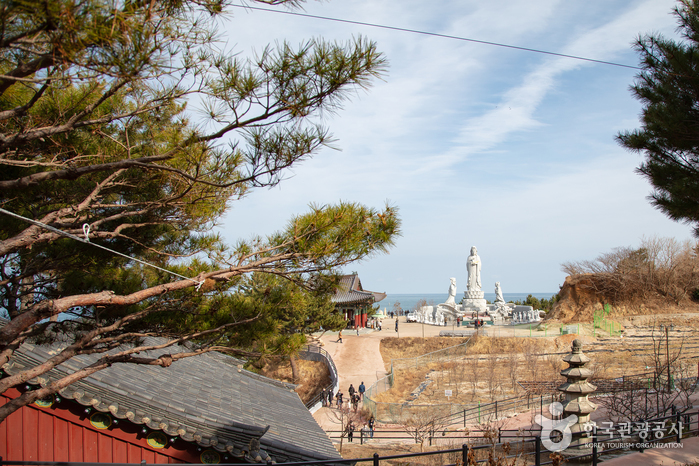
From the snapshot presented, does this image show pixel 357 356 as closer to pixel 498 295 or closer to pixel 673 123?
pixel 498 295

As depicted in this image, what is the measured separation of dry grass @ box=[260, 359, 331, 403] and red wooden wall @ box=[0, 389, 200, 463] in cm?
2051

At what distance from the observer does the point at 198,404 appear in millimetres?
6438

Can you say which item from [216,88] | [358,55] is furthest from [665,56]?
[216,88]

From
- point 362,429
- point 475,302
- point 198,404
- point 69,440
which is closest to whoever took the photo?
point 69,440

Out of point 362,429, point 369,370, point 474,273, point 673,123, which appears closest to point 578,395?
point 673,123

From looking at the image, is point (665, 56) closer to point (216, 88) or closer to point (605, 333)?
point (216, 88)

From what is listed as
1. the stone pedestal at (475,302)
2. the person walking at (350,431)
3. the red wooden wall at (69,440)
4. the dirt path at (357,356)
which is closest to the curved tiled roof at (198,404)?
the red wooden wall at (69,440)

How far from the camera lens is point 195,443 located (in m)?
5.21

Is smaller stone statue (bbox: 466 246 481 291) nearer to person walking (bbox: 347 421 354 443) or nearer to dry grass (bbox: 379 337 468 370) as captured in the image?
dry grass (bbox: 379 337 468 370)

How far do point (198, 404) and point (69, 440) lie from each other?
173cm

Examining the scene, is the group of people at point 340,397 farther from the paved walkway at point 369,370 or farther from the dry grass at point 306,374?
the dry grass at point 306,374

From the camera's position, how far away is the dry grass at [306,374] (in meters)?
25.6

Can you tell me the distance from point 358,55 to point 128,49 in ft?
5.92

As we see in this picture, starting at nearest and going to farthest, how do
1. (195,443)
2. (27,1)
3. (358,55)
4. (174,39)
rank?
(27,1) → (174,39) → (358,55) → (195,443)
